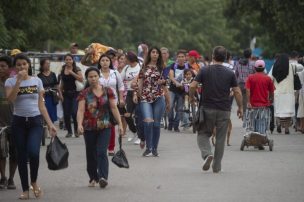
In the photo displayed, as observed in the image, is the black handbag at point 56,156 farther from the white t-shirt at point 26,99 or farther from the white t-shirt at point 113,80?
the white t-shirt at point 113,80

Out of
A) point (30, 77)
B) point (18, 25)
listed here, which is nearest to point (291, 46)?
point (18, 25)

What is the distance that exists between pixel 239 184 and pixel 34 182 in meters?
2.82

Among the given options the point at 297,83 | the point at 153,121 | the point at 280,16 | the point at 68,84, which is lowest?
the point at 153,121

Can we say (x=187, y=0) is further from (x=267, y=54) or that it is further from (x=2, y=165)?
(x=2, y=165)

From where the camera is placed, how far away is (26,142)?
12383 millimetres

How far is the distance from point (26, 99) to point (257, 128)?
777cm

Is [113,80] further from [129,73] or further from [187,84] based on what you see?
[187,84]

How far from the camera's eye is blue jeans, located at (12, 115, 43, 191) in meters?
12.3

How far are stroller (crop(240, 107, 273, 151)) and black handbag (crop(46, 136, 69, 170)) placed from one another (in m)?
7.02

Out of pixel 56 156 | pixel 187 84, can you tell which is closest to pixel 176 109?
pixel 187 84

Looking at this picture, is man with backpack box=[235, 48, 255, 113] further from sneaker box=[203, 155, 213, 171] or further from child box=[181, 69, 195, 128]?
sneaker box=[203, 155, 213, 171]

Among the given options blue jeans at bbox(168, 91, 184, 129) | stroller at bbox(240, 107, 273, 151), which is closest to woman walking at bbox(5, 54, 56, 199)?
stroller at bbox(240, 107, 273, 151)

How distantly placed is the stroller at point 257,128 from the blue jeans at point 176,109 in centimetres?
554

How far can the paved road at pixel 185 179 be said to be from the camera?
12.4 meters
